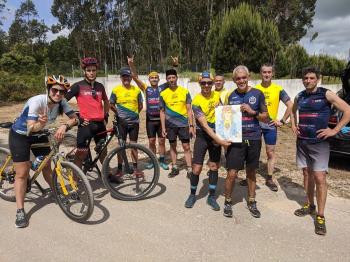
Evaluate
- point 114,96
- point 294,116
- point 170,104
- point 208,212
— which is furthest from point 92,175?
point 294,116

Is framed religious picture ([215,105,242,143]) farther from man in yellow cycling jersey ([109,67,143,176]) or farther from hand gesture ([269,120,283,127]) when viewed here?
man in yellow cycling jersey ([109,67,143,176])

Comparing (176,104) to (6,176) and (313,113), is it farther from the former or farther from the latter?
(6,176)

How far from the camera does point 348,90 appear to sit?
6.38m

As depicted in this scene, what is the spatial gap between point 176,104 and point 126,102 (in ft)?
2.86

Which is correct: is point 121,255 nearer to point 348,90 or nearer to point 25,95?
point 348,90

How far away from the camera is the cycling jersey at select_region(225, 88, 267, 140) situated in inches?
165

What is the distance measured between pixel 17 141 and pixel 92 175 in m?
1.86

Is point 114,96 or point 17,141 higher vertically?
point 114,96

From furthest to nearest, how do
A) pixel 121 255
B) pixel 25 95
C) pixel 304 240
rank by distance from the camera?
pixel 25 95, pixel 304 240, pixel 121 255

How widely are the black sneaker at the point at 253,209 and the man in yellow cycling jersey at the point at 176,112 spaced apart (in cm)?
173

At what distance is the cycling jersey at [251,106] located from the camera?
419 cm

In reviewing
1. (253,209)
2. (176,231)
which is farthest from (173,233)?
(253,209)

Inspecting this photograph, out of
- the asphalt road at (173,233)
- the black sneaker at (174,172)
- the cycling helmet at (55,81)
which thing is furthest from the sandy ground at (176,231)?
Result: the cycling helmet at (55,81)

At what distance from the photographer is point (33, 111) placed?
406cm
